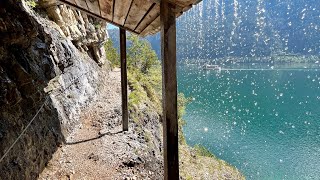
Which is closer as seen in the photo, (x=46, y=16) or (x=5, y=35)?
(x=5, y=35)

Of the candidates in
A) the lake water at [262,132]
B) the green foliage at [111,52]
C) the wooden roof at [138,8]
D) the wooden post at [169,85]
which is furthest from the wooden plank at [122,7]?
the lake water at [262,132]

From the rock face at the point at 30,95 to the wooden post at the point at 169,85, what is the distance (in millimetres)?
3126

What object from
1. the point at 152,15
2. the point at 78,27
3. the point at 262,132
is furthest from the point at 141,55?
the point at 152,15

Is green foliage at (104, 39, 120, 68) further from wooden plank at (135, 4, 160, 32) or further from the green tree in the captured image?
wooden plank at (135, 4, 160, 32)

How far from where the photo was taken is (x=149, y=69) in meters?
32.7

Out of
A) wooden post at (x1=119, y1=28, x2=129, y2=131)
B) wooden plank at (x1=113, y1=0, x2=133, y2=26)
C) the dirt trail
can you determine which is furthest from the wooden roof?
the dirt trail

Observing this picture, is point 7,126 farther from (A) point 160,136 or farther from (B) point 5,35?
(A) point 160,136

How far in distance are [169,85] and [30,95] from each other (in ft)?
16.1

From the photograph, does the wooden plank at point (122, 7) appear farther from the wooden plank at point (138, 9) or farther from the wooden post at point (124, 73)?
the wooden post at point (124, 73)

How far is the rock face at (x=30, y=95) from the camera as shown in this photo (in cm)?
520

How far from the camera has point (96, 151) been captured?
7598 millimetres

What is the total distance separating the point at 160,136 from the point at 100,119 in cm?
454

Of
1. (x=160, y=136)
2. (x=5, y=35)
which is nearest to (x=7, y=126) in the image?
(x=5, y=35)

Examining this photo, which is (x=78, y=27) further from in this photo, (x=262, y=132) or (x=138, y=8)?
(x=262, y=132)
